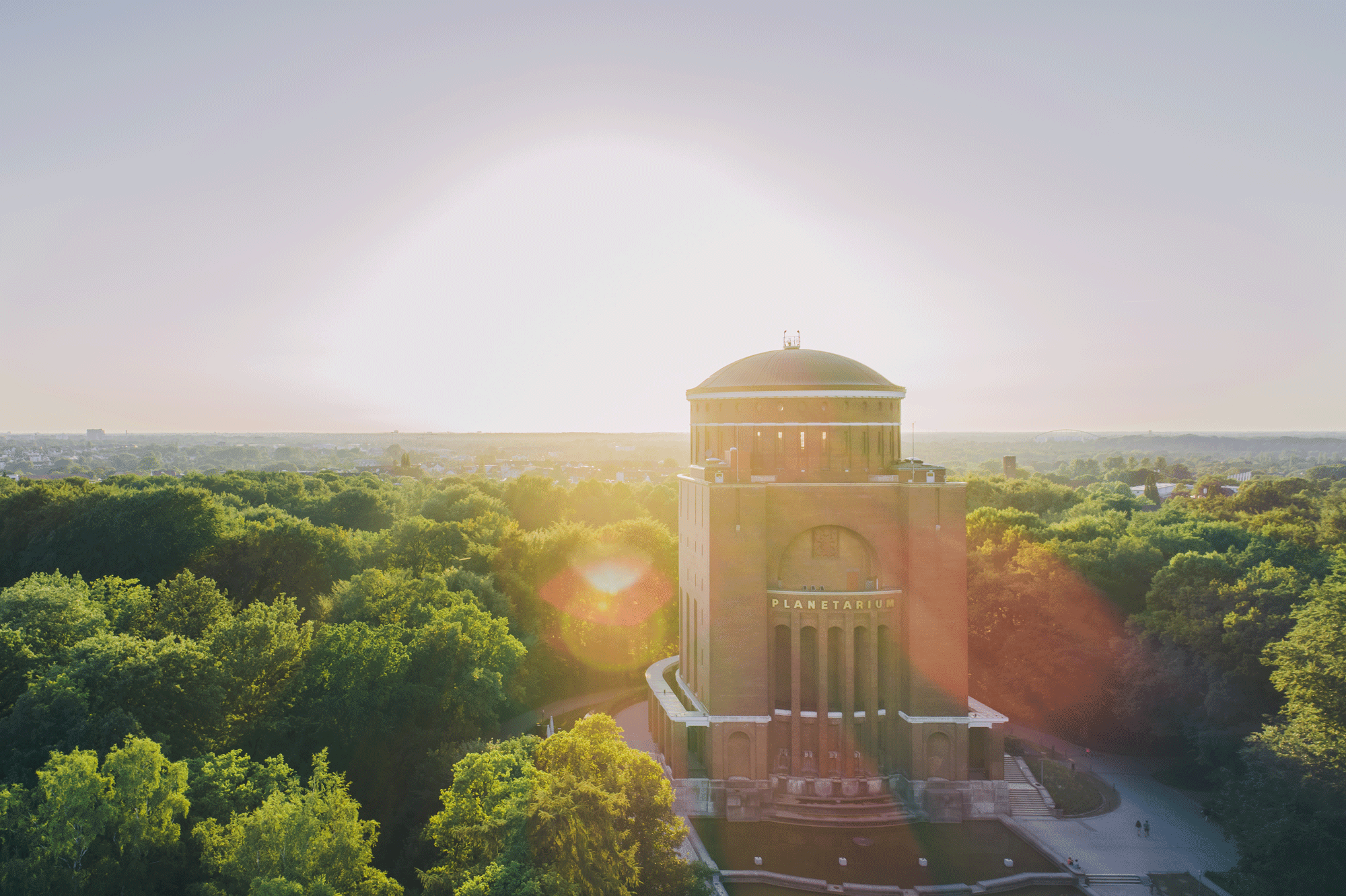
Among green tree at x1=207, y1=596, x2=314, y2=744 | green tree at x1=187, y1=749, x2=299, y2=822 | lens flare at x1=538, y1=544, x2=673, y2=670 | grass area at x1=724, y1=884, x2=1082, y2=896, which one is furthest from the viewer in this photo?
→ lens flare at x1=538, y1=544, x2=673, y2=670

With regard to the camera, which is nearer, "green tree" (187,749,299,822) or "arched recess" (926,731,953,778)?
"green tree" (187,749,299,822)

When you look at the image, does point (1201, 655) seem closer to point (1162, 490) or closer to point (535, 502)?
point (535, 502)

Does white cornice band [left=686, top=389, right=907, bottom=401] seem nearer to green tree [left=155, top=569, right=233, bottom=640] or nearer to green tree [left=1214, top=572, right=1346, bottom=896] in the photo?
green tree [left=1214, top=572, right=1346, bottom=896]

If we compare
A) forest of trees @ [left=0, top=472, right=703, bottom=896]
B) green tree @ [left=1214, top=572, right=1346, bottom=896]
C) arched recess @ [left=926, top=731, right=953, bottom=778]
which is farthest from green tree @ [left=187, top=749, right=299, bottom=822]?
green tree @ [left=1214, top=572, right=1346, bottom=896]

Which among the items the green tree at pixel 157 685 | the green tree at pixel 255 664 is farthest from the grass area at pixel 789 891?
the green tree at pixel 157 685

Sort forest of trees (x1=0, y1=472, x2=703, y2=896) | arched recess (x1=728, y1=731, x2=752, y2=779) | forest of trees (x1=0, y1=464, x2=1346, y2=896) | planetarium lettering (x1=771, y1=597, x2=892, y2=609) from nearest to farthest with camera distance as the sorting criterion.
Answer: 1. forest of trees (x1=0, y1=472, x2=703, y2=896)
2. forest of trees (x1=0, y1=464, x2=1346, y2=896)
3. arched recess (x1=728, y1=731, x2=752, y2=779)
4. planetarium lettering (x1=771, y1=597, x2=892, y2=609)

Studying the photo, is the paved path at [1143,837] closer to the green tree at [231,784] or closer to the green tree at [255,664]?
the green tree at [231,784]
